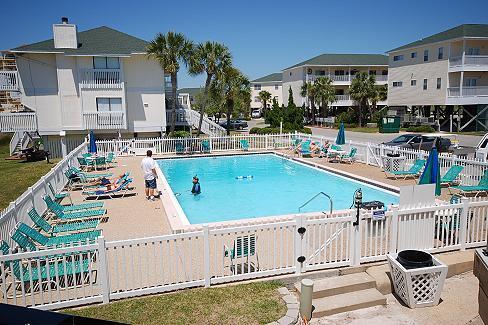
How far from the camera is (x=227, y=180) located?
21.0m

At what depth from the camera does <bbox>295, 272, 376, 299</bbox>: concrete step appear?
695 centimetres

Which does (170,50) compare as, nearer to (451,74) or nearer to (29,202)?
(29,202)

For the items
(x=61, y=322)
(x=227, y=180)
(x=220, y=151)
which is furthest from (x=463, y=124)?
(x=61, y=322)

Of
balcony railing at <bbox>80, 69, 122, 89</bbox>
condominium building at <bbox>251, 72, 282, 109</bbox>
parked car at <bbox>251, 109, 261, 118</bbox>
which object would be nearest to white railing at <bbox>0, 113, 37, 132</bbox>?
balcony railing at <bbox>80, 69, 122, 89</bbox>

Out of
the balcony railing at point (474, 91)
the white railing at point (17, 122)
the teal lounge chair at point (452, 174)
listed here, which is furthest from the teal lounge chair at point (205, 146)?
the balcony railing at point (474, 91)

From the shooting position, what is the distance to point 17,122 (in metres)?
27.8

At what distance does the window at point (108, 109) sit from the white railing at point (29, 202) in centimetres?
1302

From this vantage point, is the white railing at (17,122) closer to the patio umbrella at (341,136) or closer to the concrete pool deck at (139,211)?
the concrete pool deck at (139,211)

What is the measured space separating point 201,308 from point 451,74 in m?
42.5

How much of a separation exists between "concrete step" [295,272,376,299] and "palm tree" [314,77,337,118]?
49.8 m

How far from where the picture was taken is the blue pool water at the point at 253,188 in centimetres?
1527

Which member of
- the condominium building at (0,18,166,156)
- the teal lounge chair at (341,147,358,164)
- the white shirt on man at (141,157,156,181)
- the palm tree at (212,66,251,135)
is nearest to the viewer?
the white shirt on man at (141,157,156,181)

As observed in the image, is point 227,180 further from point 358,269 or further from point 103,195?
point 358,269

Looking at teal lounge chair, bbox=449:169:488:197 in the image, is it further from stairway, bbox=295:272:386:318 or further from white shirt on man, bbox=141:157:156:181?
white shirt on man, bbox=141:157:156:181
